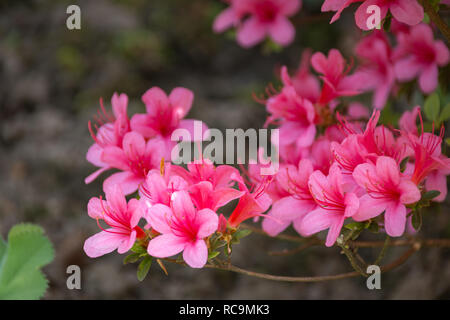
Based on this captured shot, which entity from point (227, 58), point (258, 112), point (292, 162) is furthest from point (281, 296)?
point (227, 58)

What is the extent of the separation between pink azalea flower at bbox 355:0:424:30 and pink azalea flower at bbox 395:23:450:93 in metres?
0.35

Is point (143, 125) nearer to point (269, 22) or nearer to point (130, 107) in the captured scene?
point (269, 22)

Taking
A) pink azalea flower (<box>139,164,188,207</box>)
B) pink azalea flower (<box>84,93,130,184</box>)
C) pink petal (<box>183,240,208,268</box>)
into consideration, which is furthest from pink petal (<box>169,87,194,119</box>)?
pink petal (<box>183,240,208,268</box>)

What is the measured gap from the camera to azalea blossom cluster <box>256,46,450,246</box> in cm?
87

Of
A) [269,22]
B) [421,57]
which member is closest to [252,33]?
[269,22]

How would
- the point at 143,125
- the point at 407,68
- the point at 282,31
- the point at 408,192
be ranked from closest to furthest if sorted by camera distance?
the point at 408,192 < the point at 143,125 < the point at 407,68 < the point at 282,31

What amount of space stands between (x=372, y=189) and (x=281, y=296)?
93 centimetres

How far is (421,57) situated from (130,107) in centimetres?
128

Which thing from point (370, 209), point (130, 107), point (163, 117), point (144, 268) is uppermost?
point (130, 107)

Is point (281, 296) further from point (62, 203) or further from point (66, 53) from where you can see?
point (66, 53)

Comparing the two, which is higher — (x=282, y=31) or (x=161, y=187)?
(x=282, y=31)

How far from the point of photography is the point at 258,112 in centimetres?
224

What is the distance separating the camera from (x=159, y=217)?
34.4 inches

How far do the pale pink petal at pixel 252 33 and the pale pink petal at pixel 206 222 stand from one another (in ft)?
2.61
